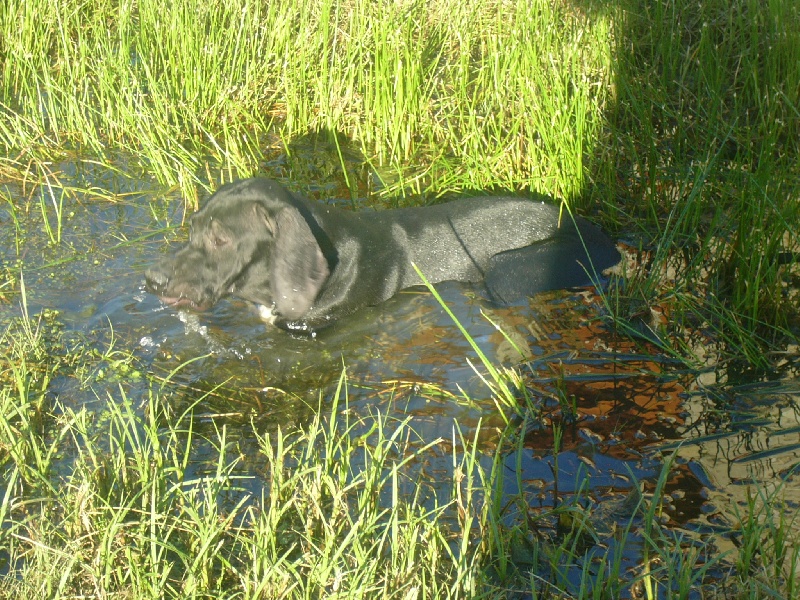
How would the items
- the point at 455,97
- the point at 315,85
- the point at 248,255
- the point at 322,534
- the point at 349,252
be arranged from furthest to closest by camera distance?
1. the point at 315,85
2. the point at 455,97
3. the point at 349,252
4. the point at 248,255
5. the point at 322,534

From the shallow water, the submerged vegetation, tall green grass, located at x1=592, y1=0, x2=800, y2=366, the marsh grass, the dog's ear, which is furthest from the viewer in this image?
the dog's ear

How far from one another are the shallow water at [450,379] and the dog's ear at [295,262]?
27 centimetres

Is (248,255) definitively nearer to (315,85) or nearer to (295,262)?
(295,262)

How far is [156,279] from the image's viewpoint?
14.4 ft

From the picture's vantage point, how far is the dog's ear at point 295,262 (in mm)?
4402

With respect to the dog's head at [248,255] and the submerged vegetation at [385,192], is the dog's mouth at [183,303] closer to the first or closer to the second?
the dog's head at [248,255]

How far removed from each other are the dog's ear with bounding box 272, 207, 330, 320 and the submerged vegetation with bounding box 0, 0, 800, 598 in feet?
2.08

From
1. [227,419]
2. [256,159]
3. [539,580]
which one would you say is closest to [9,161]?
[256,159]

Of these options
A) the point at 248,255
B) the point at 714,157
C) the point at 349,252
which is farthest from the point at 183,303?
the point at 714,157

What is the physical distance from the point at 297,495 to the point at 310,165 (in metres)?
3.52

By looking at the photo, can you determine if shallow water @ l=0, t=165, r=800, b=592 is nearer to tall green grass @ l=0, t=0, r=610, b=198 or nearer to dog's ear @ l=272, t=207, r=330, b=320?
dog's ear @ l=272, t=207, r=330, b=320

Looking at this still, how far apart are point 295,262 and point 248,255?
242 millimetres

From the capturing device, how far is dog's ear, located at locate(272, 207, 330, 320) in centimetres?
440

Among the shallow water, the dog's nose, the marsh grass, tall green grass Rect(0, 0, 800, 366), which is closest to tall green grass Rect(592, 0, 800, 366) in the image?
tall green grass Rect(0, 0, 800, 366)
